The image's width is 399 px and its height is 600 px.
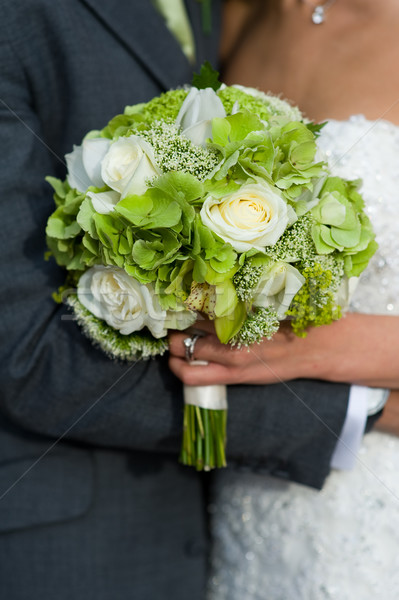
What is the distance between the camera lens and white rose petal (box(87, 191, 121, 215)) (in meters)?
0.94

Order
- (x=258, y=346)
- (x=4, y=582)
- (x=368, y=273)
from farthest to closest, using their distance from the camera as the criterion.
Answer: (x=4, y=582) → (x=368, y=273) → (x=258, y=346)

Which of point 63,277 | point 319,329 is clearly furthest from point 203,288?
point 63,277

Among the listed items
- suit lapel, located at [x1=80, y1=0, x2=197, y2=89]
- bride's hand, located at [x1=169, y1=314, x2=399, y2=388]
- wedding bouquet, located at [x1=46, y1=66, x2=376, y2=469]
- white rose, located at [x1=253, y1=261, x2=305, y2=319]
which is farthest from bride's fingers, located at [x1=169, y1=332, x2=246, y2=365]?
suit lapel, located at [x1=80, y1=0, x2=197, y2=89]

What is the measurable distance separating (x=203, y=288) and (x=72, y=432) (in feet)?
1.98

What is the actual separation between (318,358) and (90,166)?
25.4 inches

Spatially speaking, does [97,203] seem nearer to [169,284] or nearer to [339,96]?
[169,284]

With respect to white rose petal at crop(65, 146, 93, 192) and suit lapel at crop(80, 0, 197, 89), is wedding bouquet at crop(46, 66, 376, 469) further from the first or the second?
suit lapel at crop(80, 0, 197, 89)

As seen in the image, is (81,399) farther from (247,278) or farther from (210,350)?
(247,278)

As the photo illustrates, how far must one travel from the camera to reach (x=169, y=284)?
0.95 meters

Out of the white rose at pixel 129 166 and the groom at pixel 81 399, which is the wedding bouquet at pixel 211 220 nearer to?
the white rose at pixel 129 166

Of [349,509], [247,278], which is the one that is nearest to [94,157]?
[247,278]

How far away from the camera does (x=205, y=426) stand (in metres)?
1.22

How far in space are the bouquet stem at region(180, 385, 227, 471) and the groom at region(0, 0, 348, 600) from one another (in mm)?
91

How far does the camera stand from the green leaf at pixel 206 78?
1.05m
